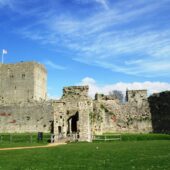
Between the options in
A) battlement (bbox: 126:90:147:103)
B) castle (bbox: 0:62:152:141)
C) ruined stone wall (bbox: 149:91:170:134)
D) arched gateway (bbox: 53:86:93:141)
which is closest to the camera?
arched gateway (bbox: 53:86:93:141)

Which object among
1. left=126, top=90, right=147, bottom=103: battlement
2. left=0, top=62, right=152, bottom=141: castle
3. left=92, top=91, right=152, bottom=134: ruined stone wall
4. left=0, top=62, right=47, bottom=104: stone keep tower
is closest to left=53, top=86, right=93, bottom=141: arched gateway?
left=0, top=62, right=152, bottom=141: castle

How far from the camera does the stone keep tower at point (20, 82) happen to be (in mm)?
64125

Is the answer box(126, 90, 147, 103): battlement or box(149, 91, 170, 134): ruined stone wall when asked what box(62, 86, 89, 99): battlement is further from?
box(149, 91, 170, 134): ruined stone wall

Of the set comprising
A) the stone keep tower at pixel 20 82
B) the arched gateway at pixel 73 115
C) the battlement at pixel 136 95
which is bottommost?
the arched gateway at pixel 73 115

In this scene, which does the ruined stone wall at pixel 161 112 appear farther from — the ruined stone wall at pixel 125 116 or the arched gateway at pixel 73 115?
the arched gateway at pixel 73 115

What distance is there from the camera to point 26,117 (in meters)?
45.5

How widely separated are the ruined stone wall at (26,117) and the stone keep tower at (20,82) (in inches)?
668

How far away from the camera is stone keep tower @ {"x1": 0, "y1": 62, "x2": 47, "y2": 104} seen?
2525 inches

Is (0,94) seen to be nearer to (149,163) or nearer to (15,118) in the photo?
(15,118)

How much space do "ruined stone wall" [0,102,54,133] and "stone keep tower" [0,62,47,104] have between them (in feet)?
55.7

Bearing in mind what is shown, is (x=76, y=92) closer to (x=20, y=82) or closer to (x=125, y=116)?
(x=125, y=116)

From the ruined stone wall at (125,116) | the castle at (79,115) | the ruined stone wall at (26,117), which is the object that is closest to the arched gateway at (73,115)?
the castle at (79,115)

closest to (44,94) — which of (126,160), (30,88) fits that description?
(30,88)

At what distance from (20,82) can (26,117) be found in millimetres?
20337
